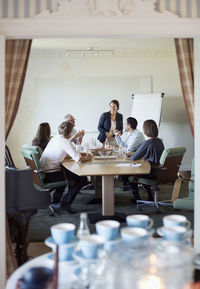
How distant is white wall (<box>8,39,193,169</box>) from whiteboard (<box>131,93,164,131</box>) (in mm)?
248

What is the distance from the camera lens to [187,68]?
3568mm

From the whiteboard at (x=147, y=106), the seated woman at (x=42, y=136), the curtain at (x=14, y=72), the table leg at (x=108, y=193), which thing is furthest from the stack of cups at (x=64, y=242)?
the whiteboard at (x=147, y=106)

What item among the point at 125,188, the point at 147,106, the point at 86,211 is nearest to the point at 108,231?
the point at 86,211

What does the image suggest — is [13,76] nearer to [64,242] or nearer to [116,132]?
[64,242]

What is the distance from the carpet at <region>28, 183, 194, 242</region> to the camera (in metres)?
4.88

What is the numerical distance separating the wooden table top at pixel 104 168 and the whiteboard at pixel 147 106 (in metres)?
3.23

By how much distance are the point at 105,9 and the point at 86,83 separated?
583 cm

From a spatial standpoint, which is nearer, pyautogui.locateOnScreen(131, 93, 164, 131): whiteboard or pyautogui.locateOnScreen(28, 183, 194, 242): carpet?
pyautogui.locateOnScreen(28, 183, 194, 242): carpet

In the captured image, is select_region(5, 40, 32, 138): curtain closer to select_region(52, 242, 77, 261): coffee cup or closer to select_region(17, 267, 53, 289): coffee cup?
select_region(52, 242, 77, 261): coffee cup

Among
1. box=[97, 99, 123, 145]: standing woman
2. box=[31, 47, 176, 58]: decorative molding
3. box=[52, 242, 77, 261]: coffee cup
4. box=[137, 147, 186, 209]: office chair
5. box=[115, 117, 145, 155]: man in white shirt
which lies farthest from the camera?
box=[31, 47, 176, 58]: decorative molding

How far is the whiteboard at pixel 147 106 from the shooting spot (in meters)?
8.72

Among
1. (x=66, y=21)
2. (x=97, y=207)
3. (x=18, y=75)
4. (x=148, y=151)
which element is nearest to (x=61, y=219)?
(x=97, y=207)

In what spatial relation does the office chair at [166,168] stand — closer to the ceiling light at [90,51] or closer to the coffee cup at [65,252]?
the coffee cup at [65,252]

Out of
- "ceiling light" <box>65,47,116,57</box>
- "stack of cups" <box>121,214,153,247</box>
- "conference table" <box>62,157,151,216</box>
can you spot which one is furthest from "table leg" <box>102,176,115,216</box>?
"ceiling light" <box>65,47,116,57</box>
